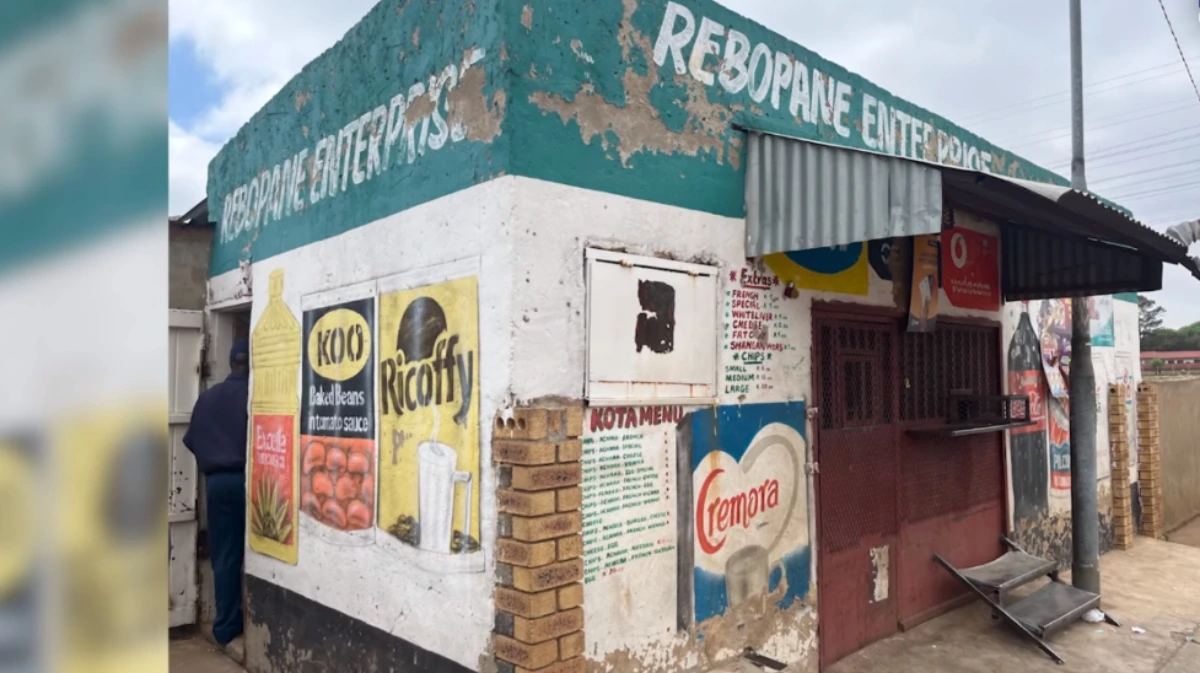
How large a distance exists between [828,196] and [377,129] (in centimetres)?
245

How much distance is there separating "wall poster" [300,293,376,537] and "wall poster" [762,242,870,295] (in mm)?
2345

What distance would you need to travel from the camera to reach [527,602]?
3.20 meters

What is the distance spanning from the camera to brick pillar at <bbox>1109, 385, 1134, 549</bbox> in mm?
9164

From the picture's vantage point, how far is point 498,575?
3.35 meters

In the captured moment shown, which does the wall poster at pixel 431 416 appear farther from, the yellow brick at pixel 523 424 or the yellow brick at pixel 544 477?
the yellow brick at pixel 544 477

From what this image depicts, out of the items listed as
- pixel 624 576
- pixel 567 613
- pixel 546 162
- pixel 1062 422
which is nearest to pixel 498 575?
pixel 567 613

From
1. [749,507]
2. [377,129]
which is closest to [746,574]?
[749,507]

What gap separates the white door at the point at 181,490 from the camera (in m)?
6.06

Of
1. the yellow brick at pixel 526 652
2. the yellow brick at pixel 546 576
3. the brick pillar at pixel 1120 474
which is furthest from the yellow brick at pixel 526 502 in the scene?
the brick pillar at pixel 1120 474

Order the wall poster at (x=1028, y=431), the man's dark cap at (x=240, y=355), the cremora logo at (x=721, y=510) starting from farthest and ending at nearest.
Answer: the wall poster at (x=1028, y=431) → the man's dark cap at (x=240, y=355) → the cremora logo at (x=721, y=510)

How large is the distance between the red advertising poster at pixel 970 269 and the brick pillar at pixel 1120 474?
3686mm

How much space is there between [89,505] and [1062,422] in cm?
916

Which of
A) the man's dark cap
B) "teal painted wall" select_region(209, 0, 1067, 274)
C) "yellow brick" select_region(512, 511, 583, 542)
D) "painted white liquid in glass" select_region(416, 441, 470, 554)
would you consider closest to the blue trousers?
the man's dark cap

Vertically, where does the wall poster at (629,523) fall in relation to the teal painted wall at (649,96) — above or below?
below
